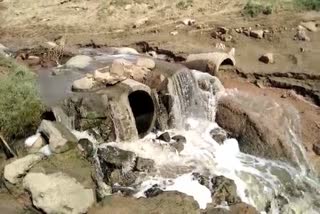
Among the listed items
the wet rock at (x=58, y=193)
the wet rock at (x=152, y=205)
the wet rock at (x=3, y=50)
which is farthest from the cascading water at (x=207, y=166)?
the wet rock at (x=3, y=50)

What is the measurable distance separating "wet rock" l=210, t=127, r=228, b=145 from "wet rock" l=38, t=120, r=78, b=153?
2.50m

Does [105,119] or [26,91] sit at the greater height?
[26,91]

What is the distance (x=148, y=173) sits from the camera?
823cm

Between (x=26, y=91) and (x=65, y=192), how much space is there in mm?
2032

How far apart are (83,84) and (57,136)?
1.48 meters

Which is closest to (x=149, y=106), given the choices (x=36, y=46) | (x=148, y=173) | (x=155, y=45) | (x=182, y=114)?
(x=182, y=114)

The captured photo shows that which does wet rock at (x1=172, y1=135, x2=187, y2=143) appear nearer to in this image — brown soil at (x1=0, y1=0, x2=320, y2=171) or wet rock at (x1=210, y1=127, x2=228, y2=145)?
wet rock at (x1=210, y1=127, x2=228, y2=145)

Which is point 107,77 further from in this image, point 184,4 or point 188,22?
point 184,4

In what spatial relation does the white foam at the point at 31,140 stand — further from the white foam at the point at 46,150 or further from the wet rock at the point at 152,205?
the wet rock at the point at 152,205

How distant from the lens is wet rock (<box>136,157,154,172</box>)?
8.26m

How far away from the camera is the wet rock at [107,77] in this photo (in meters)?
9.29

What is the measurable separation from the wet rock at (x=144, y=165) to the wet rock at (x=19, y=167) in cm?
146

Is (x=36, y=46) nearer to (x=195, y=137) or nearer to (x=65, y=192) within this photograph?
(x=195, y=137)

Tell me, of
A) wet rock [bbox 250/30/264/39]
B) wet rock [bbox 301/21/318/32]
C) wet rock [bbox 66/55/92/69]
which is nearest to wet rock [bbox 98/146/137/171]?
wet rock [bbox 66/55/92/69]
